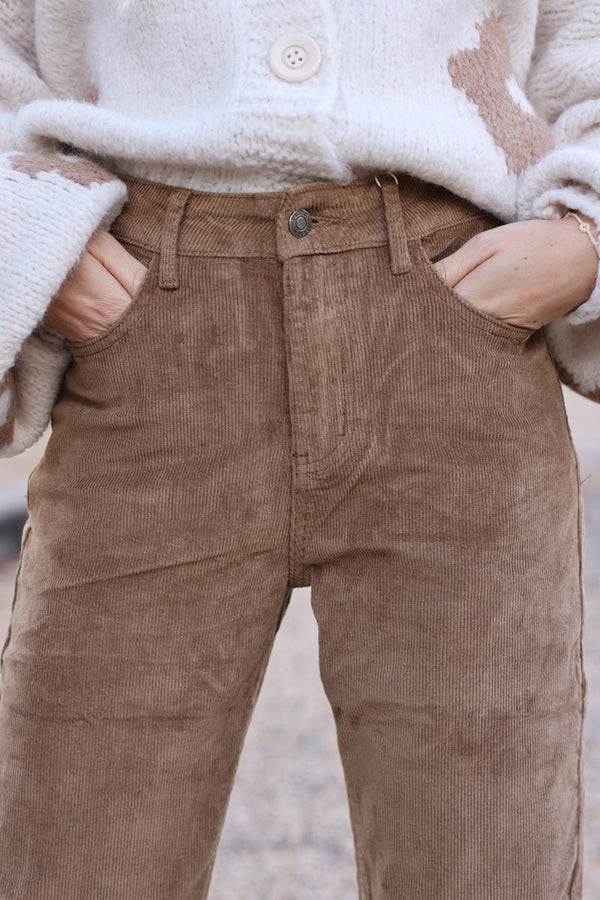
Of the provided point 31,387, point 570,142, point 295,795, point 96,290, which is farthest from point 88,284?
point 295,795

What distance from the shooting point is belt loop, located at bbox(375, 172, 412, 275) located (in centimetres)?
94

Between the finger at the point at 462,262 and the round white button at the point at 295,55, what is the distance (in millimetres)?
228

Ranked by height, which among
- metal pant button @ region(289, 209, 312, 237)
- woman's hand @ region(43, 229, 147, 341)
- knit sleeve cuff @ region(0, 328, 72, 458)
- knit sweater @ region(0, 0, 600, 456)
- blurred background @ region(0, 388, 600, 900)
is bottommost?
blurred background @ region(0, 388, 600, 900)

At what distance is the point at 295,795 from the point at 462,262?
5.93 feet

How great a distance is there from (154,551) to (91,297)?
0.87 ft

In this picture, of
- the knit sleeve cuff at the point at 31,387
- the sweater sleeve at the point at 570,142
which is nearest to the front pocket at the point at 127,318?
the knit sleeve cuff at the point at 31,387

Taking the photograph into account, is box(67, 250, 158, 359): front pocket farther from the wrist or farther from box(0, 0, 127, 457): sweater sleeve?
the wrist

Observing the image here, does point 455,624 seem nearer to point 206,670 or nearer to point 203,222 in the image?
point 206,670

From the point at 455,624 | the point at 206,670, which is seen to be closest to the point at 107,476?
the point at 206,670

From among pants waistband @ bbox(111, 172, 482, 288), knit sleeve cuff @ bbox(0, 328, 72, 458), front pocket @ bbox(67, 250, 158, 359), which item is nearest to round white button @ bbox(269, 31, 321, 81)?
pants waistband @ bbox(111, 172, 482, 288)

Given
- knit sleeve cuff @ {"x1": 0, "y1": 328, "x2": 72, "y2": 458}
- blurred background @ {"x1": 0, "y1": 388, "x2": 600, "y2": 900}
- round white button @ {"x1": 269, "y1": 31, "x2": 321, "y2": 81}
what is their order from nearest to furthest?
round white button @ {"x1": 269, "y1": 31, "x2": 321, "y2": 81} < knit sleeve cuff @ {"x1": 0, "y1": 328, "x2": 72, "y2": 458} < blurred background @ {"x1": 0, "y1": 388, "x2": 600, "y2": 900}

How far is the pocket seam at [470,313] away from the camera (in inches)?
36.8

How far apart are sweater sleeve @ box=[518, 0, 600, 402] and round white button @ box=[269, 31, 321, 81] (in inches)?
10.4

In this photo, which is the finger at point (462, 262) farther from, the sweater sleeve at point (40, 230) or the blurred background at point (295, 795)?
the blurred background at point (295, 795)
